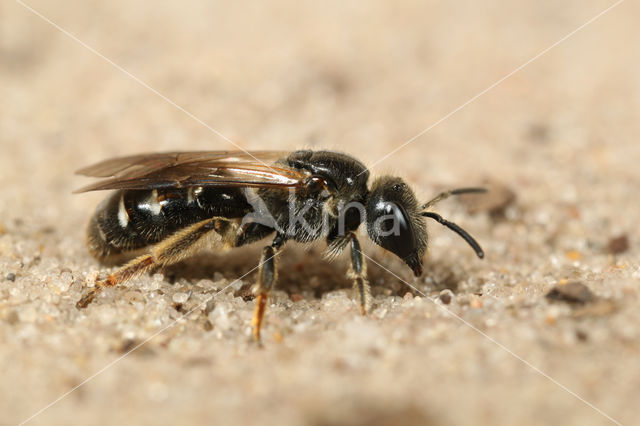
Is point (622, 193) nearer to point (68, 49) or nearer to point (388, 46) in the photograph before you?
point (388, 46)

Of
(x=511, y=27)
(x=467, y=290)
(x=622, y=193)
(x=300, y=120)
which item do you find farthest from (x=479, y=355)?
(x=511, y=27)

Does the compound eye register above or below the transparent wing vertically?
below

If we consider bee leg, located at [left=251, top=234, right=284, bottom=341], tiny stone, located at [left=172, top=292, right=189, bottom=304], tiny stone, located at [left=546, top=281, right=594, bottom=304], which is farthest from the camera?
tiny stone, located at [left=172, top=292, right=189, bottom=304]

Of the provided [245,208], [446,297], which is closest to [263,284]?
[245,208]

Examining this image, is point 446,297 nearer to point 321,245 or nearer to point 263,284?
point 263,284

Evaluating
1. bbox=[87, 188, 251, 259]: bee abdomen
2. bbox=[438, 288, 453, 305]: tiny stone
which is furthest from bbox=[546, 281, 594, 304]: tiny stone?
bbox=[87, 188, 251, 259]: bee abdomen

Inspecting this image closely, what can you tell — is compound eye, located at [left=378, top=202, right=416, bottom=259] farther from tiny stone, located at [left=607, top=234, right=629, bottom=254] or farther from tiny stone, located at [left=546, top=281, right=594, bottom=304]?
tiny stone, located at [left=607, top=234, right=629, bottom=254]
